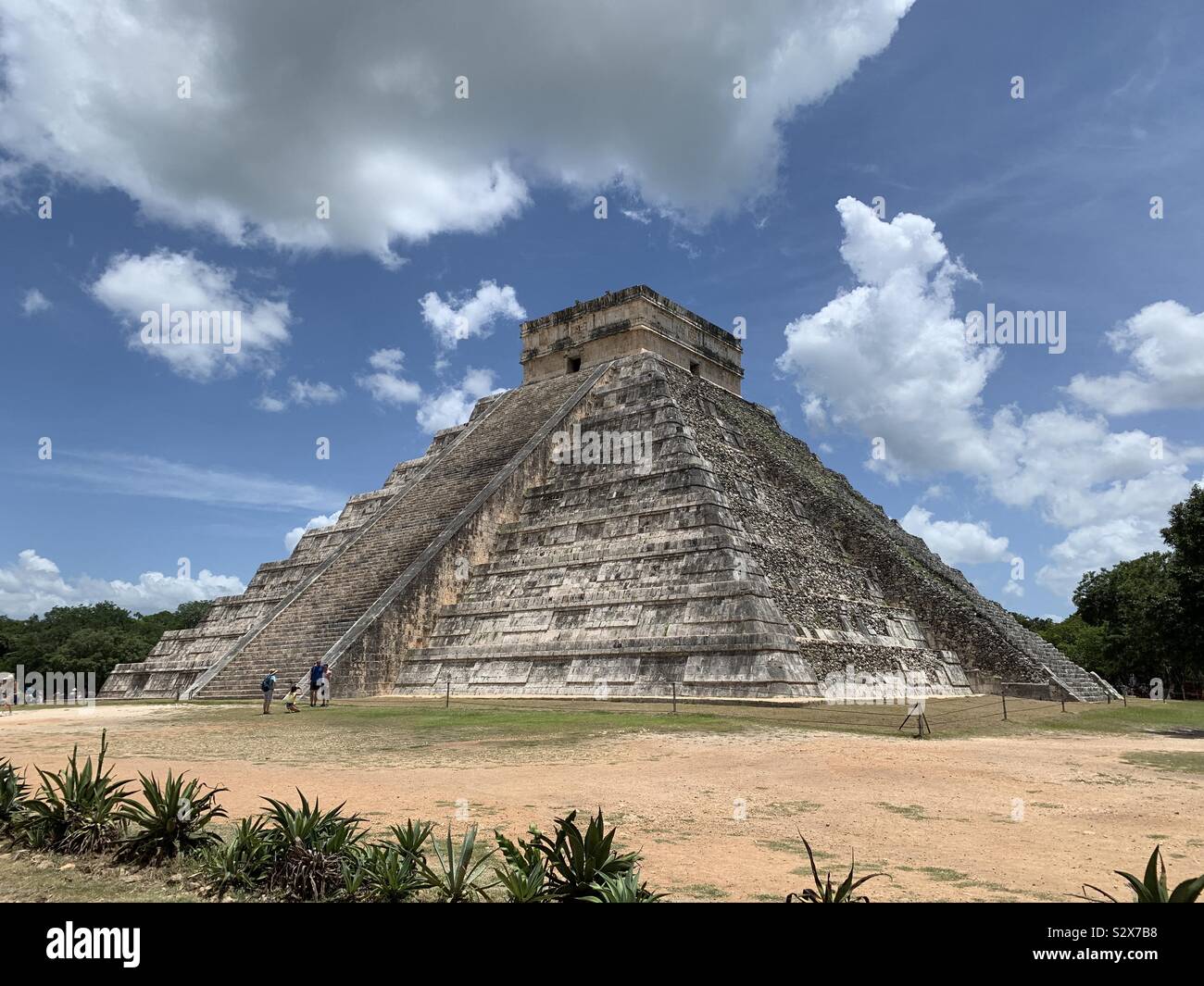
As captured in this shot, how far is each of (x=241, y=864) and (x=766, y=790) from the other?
422 centimetres

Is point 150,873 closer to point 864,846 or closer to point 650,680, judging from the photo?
point 864,846

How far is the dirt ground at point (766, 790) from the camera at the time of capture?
187 inches

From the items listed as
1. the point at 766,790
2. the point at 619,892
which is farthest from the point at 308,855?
the point at 766,790

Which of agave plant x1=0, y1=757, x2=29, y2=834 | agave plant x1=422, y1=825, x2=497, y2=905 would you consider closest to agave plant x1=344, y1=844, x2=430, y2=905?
agave plant x1=422, y1=825, x2=497, y2=905

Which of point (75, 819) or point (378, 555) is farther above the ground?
point (378, 555)

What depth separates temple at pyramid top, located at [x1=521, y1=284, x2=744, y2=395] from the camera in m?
25.4

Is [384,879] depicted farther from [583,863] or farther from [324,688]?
[324,688]

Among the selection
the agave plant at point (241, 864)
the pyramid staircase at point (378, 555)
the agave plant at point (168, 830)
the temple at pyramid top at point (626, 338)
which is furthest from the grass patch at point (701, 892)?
the temple at pyramid top at point (626, 338)

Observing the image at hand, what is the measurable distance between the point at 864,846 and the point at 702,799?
5.50 feet

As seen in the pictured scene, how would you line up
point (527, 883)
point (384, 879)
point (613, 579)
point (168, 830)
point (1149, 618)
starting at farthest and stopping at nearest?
point (613, 579) < point (1149, 618) < point (168, 830) < point (384, 879) < point (527, 883)

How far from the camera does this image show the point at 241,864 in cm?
461

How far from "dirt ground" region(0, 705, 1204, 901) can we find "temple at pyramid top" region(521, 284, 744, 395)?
16.0 metres
